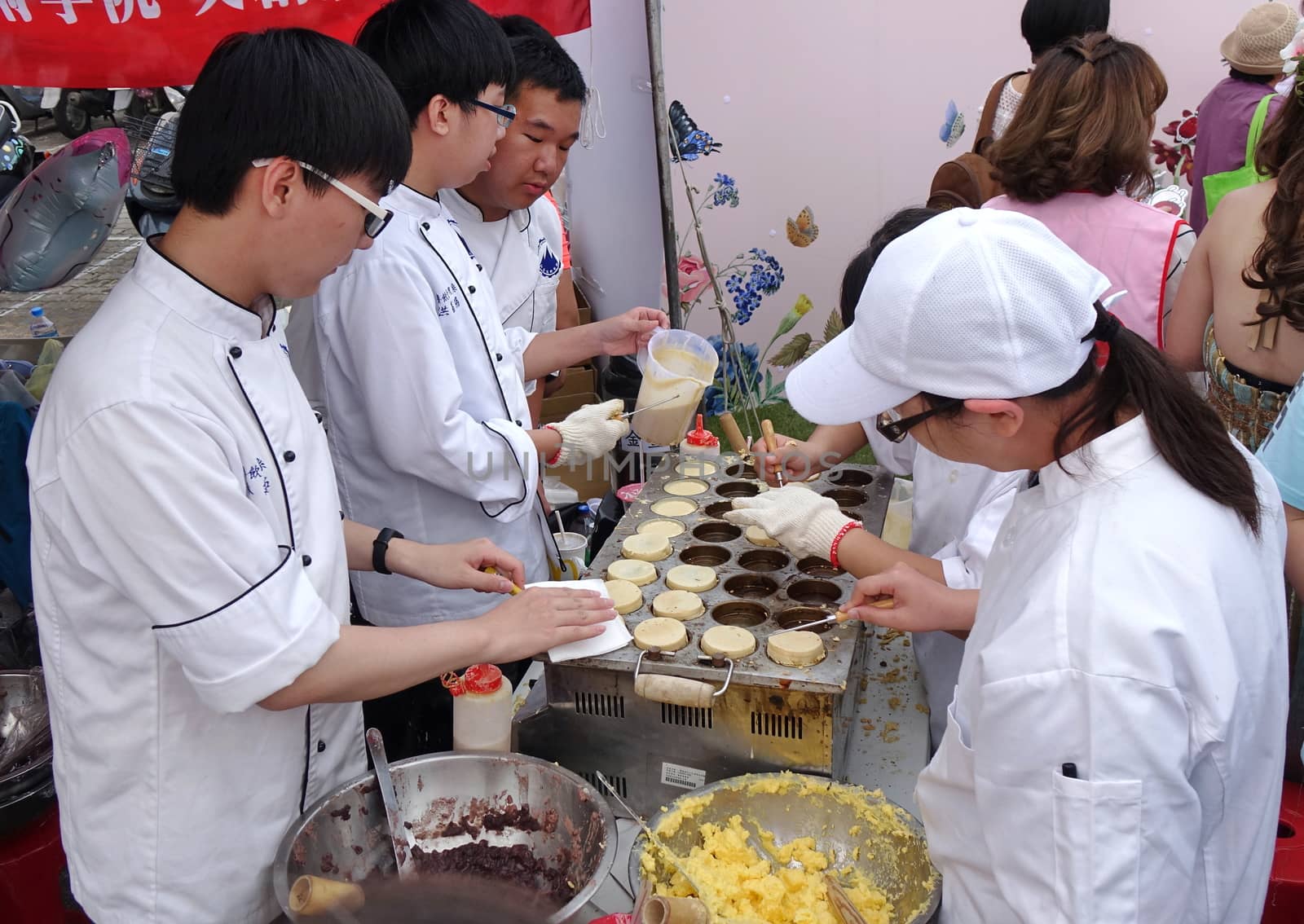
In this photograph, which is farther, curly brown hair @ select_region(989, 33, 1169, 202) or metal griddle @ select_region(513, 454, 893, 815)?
curly brown hair @ select_region(989, 33, 1169, 202)

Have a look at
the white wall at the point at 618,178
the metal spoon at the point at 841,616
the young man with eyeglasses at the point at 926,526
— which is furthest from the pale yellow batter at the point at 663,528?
the white wall at the point at 618,178

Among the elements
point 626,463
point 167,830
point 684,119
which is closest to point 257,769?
point 167,830

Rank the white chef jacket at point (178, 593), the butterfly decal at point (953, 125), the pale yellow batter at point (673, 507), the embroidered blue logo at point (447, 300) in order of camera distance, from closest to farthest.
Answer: the white chef jacket at point (178, 593) → the embroidered blue logo at point (447, 300) → the pale yellow batter at point (673, 507) → the butterfly decal at point (953, 125)

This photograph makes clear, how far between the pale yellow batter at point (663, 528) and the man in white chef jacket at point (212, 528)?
822 millimetres

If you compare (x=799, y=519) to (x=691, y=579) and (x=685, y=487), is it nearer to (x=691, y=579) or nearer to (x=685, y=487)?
(x=691, y=579)

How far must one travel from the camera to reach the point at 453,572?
80.7 inches

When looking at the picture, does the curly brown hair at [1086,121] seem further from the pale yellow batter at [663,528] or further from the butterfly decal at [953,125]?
the butterfly decal at [953,125]

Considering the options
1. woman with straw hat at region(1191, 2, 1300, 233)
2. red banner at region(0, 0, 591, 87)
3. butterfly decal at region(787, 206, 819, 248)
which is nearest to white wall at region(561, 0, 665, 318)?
red banner at region(0, 0, 591, 87)

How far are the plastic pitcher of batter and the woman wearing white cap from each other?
52.0 inches

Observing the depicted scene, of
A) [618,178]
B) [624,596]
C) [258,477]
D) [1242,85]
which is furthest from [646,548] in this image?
[1242,85]

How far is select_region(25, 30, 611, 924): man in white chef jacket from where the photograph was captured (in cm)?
137

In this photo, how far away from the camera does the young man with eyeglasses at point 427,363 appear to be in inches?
84.5

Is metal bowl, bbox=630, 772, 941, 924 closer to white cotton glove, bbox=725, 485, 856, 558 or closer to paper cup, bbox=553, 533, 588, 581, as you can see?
white cotton glove, bbox=725, 485, 856, 558

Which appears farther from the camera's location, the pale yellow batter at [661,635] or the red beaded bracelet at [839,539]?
the red beaded bracelet at [839,539]
